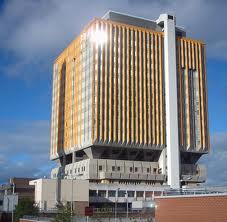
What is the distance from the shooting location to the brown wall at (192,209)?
50.3 metres

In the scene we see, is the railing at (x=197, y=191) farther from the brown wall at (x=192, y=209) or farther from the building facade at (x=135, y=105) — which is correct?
the building facade at (x=135, y=105)

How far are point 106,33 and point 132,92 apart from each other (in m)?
24.1

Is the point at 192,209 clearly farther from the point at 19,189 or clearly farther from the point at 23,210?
the point at 19,189

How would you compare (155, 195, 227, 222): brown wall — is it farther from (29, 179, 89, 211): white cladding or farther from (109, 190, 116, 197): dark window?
(109, 190, 116, 197): dark window

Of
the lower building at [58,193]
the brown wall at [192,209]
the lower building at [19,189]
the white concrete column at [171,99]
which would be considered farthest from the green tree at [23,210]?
the white concrete column at [171,99]

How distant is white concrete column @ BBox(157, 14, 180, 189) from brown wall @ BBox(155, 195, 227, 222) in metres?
109

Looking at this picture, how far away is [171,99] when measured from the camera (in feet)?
572

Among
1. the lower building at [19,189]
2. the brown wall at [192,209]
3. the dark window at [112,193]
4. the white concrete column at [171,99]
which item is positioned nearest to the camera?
the brown wall at [192,209]

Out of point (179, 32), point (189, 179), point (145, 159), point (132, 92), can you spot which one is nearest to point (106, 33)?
point (132, 92)

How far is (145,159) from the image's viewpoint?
576 feet

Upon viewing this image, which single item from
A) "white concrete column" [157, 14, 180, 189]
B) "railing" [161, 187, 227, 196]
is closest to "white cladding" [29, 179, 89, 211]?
"white concrete column" [157, 14, 180, 189]

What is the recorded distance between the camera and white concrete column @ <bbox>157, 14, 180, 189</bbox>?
168 m

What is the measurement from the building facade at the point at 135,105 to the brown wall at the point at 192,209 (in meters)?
103

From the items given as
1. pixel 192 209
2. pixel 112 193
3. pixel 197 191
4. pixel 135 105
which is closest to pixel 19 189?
pixel 112 193
